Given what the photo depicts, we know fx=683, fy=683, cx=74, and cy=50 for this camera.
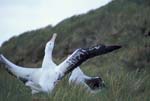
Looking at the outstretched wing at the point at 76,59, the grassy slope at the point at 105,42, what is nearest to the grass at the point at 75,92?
the grassy slope at the point at 105,42

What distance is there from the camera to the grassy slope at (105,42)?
6004mm

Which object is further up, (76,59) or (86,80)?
(76,59)

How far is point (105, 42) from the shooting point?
16562mm

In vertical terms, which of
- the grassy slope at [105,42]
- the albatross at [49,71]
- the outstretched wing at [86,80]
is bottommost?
the grassy slope at [105,42]

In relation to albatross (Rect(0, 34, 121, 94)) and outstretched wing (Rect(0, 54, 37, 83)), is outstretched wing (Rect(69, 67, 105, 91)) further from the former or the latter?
outstretched wing (Rect(0, 54, 37, 83))

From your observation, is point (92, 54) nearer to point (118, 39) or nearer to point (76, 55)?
point (76, 55)

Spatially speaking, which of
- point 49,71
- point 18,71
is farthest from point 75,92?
point 18,71

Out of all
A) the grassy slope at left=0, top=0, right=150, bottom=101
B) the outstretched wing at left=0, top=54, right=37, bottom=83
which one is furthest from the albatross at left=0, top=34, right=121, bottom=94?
the grassy slope at left=0, top=0, right=150, bottom=101

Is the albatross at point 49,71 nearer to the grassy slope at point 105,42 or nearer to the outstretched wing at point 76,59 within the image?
the outstretched wing at point 76,59

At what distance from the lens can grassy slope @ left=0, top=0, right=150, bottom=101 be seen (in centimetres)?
600

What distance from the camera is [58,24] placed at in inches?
914

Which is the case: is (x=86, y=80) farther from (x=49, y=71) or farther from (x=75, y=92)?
(x=75, y=92)

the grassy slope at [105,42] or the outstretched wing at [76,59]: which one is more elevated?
the outstretched wing at [76,59]

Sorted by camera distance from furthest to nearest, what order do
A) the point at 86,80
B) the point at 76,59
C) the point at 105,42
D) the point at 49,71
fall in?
the point at 105,42
the point at 86,80
the point at 49,71
the point at 76,59
